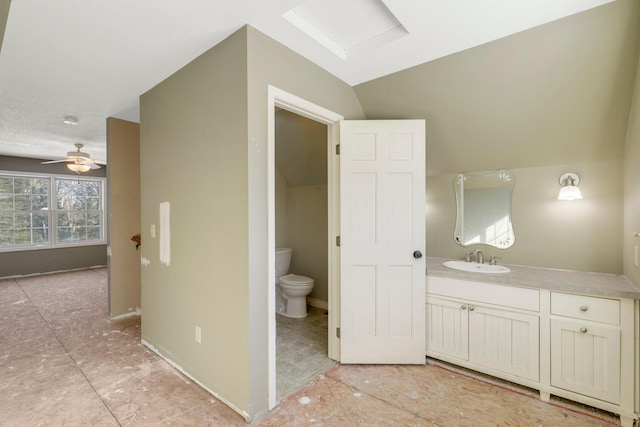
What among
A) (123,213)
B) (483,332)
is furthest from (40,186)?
(483,332)

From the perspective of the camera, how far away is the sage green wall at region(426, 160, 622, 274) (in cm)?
224

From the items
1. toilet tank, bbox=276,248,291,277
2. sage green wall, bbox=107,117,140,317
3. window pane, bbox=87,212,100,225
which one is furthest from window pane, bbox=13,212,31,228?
toilet tank, bbox=276,248,291,277

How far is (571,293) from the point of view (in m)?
1.94

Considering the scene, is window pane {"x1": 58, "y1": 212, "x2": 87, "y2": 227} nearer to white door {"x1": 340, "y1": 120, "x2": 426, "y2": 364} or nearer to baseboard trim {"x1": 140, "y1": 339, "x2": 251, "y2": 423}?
baseboard trim {"x1": 140, "y1": 339, "x2": 251, "y2": 423}

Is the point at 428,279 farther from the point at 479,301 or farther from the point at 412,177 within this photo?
the point at 412,177

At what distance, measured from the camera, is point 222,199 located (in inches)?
77.4

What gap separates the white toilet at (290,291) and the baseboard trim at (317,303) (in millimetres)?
318

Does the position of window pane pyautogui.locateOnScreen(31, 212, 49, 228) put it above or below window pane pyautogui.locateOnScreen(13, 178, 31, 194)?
below

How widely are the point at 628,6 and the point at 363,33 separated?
4.68ft

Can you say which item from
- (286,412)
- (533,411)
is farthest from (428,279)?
(286,412)

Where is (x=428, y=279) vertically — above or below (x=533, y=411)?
above

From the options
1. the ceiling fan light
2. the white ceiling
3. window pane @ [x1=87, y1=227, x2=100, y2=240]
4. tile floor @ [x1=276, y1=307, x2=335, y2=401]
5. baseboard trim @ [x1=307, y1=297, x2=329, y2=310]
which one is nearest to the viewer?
the white ceiling

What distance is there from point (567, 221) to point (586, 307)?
30.9 inches

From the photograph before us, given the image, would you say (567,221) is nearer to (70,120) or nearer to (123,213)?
(123,213)
